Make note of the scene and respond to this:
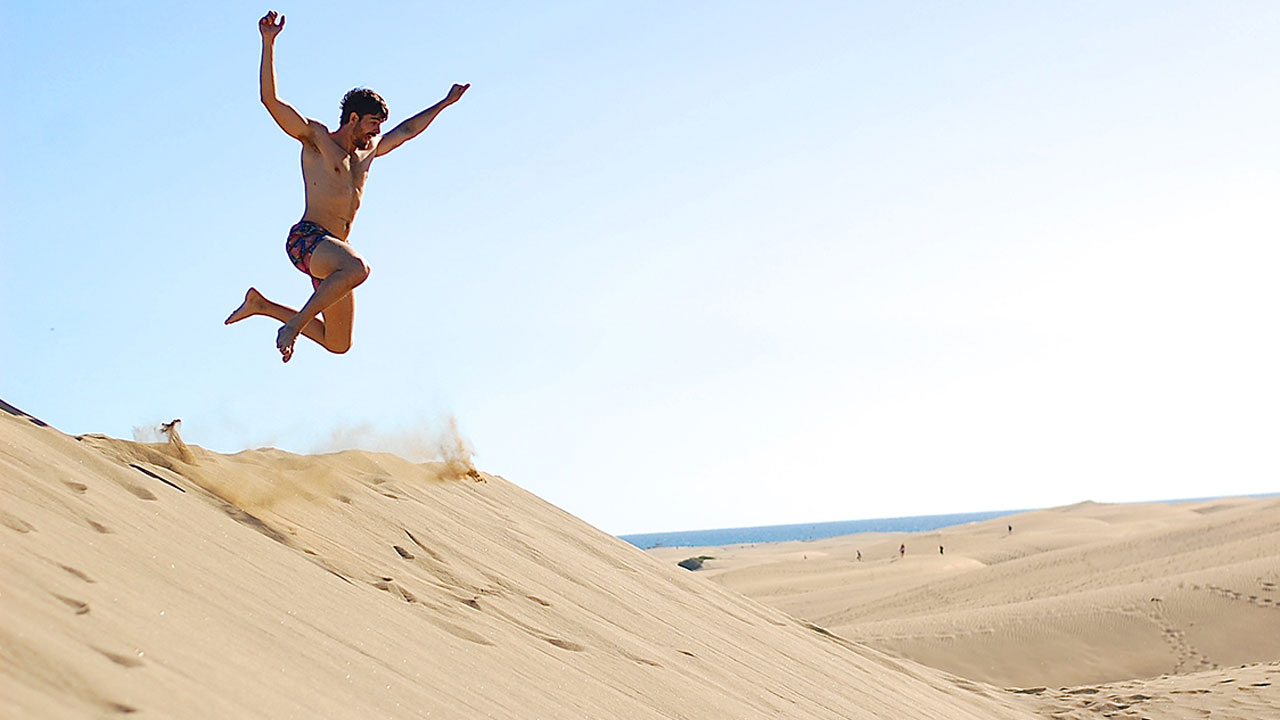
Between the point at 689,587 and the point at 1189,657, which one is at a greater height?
the point at 689,587

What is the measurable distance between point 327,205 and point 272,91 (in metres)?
0.51

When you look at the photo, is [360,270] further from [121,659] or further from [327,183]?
[121,659]

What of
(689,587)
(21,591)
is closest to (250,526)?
(21,591)

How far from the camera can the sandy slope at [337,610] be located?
2564mm

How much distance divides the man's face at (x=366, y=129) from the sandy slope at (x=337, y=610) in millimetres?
1610

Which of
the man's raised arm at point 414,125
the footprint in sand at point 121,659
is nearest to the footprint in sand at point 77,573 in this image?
the footprint in sand at point 121,659

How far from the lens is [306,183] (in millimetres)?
4672

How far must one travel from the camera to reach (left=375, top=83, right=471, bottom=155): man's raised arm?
491 cm

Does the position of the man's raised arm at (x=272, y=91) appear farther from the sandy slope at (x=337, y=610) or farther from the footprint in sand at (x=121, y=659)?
the footprint in sand at (x=121, y=659)

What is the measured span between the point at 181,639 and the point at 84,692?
56cm

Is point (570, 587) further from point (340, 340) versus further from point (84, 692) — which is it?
point (84, 692)

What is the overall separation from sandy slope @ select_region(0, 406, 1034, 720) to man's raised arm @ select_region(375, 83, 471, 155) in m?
1.66

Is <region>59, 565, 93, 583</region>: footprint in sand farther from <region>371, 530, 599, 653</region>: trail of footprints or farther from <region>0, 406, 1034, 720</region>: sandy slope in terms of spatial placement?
<region>371, 530, 599, 653</region>: trail of footprints

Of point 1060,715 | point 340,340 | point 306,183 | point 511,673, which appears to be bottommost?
point 1060,715
